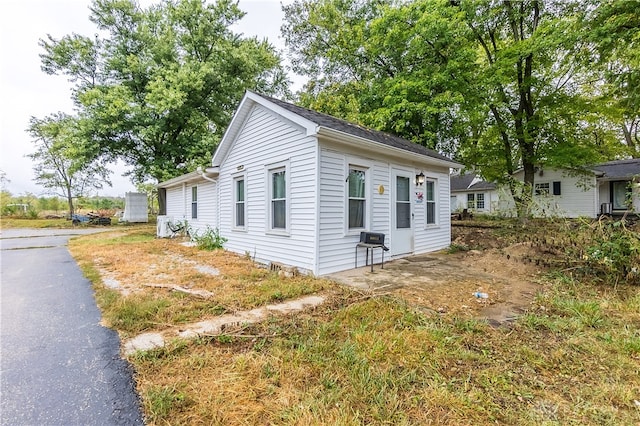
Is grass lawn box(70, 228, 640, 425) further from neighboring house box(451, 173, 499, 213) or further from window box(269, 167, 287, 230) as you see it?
neighboring house box(451, 173, 499, 213)

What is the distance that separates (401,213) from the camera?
728cm

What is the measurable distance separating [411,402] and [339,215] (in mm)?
3940

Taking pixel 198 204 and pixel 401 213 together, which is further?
pixel 198 204

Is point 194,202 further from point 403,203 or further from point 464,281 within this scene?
point 464,281

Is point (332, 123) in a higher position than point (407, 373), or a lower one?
higher

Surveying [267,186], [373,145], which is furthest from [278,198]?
[373,145]

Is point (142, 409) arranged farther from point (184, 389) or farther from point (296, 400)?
point (296, 400)

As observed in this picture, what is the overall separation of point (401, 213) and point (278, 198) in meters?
3.26

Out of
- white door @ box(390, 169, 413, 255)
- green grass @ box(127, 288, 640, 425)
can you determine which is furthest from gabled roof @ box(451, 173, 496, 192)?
green grass @ box(127, 288, 640, 425)

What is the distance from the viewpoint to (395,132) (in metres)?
14.0

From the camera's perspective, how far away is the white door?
6.96 metres

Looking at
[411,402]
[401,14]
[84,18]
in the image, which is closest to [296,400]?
[411,402]

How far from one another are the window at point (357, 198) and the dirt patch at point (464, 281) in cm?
105

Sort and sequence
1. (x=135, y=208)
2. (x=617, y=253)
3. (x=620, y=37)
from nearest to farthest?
(x=617, y=253)
(x=620, y=37)
(x=135, y=208)
